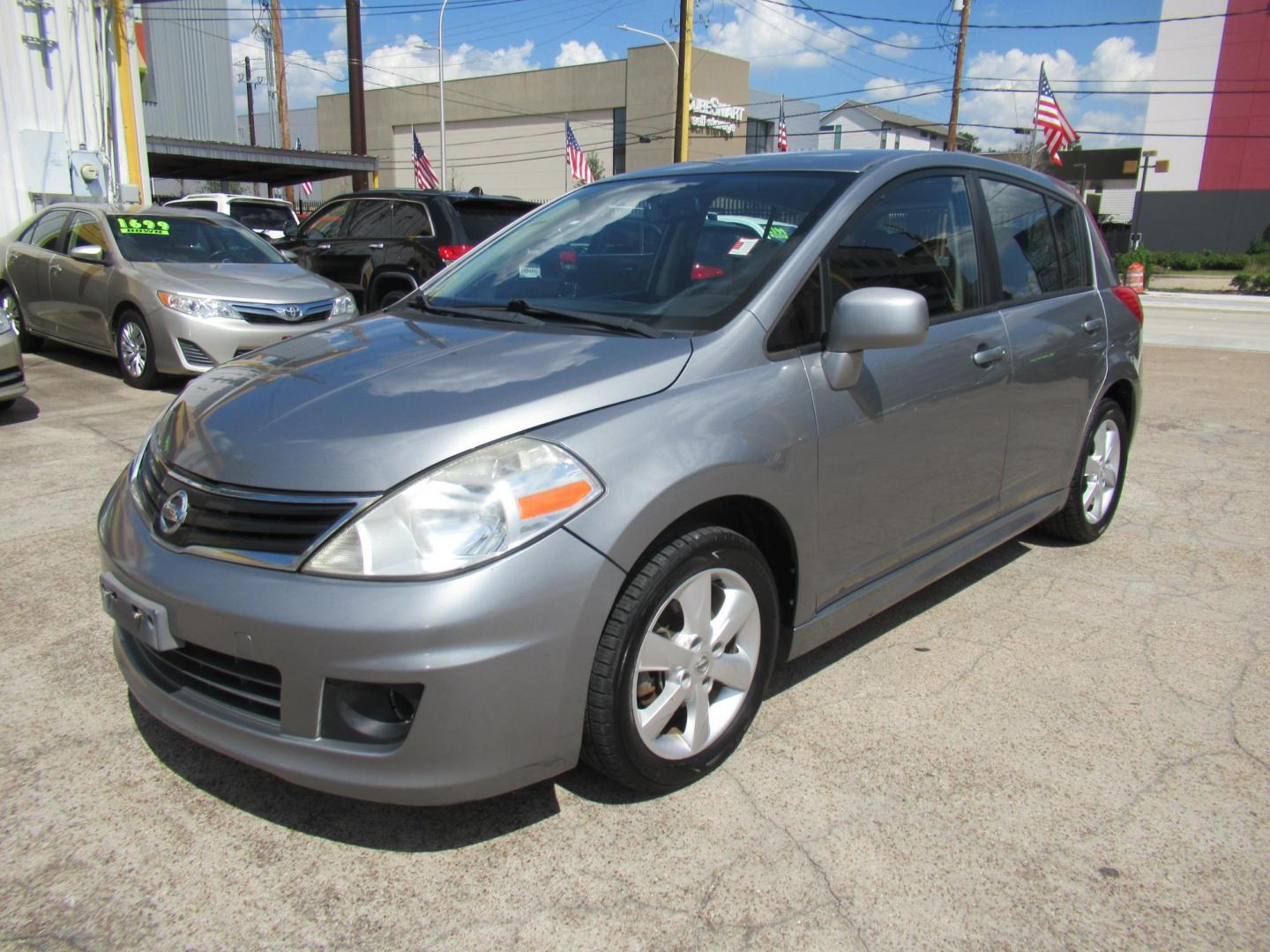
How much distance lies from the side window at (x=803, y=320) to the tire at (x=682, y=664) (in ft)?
1.95

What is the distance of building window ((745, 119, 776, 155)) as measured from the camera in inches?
2527

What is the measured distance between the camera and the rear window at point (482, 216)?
391 inches

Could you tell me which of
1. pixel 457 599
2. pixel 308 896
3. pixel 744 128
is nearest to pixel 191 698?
pixel 308 896

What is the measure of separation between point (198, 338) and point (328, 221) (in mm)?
4196

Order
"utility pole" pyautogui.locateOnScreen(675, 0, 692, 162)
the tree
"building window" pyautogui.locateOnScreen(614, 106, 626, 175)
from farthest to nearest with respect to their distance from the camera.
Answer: "building window" pyautogui.locateOnScreen(614, 106, 626, 175) < the tree < "utility pole" pyautogui.locateOnScreen(675, 0, 692, 162)

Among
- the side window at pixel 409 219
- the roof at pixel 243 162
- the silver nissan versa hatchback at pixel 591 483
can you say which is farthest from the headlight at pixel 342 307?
the roof at pixel 243 162

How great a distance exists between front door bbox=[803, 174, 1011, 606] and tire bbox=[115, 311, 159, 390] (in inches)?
258

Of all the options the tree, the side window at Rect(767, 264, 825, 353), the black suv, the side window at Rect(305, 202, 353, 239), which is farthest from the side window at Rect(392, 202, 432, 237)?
the tree

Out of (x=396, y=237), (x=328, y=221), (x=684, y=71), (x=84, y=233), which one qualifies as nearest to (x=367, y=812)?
(x=84, y=233)

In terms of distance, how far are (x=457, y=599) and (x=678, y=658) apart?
0.67m

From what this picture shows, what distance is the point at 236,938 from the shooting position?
2.03m

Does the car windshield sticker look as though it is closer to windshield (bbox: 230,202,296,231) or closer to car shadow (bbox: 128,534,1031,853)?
car shadow (bbox: 128,534,1031,853)

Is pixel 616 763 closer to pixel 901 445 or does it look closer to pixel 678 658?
pixel 678 658

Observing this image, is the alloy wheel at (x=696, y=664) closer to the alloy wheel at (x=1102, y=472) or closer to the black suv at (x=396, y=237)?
the alloy wheel at (x=1102, y=472)
